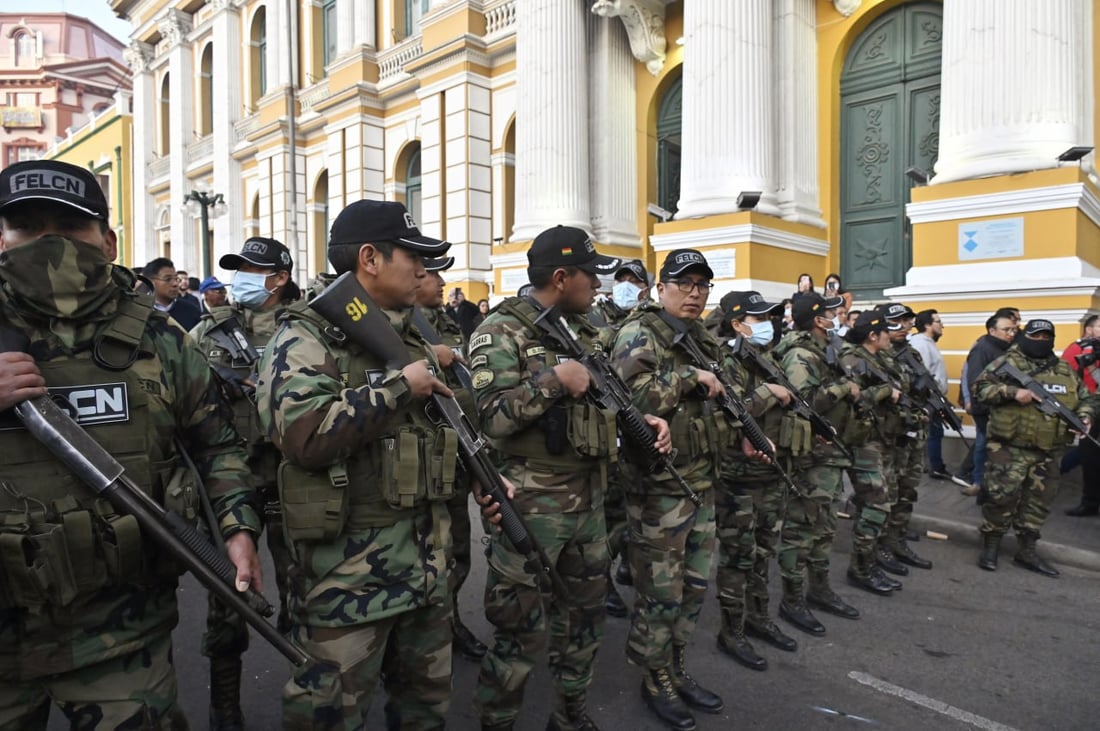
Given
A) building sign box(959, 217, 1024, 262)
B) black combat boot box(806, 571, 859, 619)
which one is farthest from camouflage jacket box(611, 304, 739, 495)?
building sign box(959, 217, 1024, 262)

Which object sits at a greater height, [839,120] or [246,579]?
[839,120]

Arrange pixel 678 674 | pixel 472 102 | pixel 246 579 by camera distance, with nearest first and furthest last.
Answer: pixel 246 579, pixel 678 674, pixel 472 102

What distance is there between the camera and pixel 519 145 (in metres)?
12.4

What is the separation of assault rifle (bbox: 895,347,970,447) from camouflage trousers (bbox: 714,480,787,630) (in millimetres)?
2324

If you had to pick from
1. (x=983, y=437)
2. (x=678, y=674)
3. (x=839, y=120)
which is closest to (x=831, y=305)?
(x=678, y=674)

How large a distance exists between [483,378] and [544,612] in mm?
902

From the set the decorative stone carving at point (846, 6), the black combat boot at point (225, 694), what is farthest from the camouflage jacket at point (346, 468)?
the decorative stone carving at point (846, 6)

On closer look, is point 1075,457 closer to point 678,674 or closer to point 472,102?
point 678,674

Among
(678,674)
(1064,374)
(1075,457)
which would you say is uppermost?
(1064,374)

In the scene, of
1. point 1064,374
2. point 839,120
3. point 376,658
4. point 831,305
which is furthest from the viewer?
point 839,120

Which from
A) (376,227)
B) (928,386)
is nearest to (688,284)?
(376,227)

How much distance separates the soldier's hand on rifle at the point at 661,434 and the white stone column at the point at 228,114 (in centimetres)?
2201

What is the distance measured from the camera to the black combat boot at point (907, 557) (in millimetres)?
5180

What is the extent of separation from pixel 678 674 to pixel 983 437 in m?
5.06
